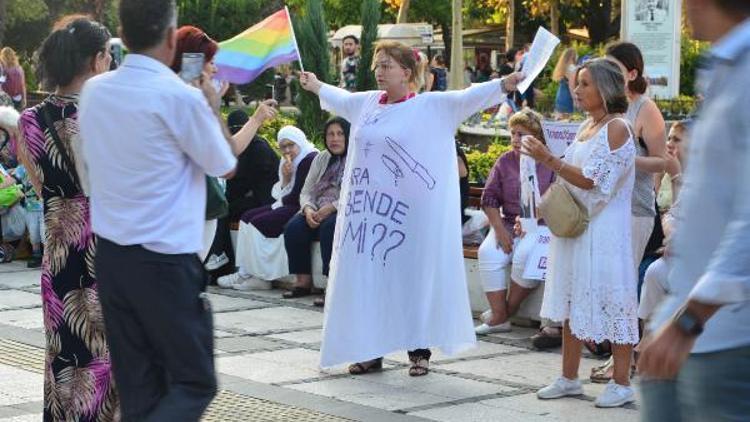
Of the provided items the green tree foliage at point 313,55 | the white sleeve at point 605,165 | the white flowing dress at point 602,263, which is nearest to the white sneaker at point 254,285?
the white flowing dress at point 602,263

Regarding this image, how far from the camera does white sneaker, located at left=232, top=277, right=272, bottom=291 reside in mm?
12203

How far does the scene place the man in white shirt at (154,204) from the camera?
15.6ft

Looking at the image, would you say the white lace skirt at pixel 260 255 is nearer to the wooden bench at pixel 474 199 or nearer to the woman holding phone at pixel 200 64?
the wooden bench at pixel 474 199

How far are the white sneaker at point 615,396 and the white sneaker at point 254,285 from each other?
5117mm

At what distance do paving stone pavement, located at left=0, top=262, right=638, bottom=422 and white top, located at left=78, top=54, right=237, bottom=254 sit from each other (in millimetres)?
2529

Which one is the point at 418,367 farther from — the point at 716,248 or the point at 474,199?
the point at 716,248

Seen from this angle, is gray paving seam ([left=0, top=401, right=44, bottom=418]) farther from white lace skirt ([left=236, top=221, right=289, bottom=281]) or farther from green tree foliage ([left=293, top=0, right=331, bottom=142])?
green tree foliage ([left=293, top=0, right=331, bottom=142])

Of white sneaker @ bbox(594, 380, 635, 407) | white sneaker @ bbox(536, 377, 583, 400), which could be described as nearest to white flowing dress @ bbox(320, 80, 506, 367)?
white sneaker @ bbox(536, 377, 583, 400)

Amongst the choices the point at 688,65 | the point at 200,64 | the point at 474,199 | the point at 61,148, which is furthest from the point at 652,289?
the point at 688,65

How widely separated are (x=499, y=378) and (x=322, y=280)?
3454 mm

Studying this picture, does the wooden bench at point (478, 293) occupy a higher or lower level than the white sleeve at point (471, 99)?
lower

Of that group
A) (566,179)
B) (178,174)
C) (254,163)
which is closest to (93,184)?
(178,174)

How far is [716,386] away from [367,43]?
18.0 meters

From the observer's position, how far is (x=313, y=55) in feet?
68.7
